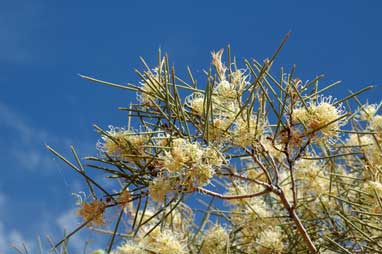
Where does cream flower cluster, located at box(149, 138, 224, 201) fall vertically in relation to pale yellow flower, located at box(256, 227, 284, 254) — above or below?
below

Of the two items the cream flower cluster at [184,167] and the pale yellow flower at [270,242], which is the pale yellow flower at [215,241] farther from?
the cream flower cluster at [184,167]

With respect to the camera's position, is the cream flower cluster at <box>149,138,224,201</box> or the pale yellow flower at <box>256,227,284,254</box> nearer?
the cream flower cluster at <box>149,138,224,201</box>

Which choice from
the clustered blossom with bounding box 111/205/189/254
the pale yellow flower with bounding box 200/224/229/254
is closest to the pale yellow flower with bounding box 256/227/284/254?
the pale yellow flower with bounding box 200/224/229/254

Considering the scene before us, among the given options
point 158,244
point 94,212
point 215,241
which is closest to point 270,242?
point 215,241

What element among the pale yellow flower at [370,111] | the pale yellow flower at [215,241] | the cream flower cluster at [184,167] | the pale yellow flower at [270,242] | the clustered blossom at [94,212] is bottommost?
the cream flower cluster at [184,167]

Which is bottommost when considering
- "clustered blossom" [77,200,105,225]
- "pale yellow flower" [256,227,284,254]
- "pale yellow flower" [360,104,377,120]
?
"clustered blossom" [77,200,105,225]

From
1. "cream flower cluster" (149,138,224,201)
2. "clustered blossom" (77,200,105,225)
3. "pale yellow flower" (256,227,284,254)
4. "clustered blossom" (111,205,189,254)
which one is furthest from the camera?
"pale yellow flower" (256,227,284,254)

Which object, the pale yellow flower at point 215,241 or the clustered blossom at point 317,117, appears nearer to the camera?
the clustered blossom at point 317,117

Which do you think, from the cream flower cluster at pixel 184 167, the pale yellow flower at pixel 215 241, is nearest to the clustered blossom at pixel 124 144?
the cream flower cluster at pixel 184 167

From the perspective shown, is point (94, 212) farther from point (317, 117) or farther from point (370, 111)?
point (370, 111)

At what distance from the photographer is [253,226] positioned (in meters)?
1.76

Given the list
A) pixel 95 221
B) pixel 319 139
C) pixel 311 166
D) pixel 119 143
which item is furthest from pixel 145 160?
pixel 311 166

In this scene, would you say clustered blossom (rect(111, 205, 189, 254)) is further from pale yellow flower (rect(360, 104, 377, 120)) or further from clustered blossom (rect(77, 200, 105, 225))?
pale yellow flower (rect(360, 104, 377, 120))

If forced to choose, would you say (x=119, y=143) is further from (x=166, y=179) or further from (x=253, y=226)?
(x=253, y=226)
